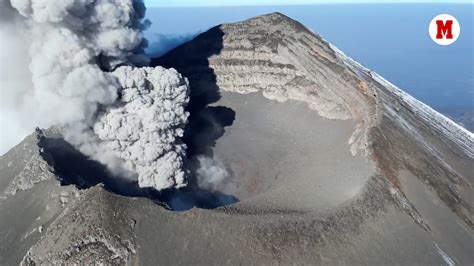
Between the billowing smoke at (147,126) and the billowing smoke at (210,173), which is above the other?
the billowing smoke at (147,126)

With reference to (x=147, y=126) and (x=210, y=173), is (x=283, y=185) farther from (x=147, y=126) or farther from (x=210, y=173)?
(x=147, y=126)

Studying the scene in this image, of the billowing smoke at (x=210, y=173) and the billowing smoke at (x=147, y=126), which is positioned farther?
the billowing smoke at (x=210, y=173)

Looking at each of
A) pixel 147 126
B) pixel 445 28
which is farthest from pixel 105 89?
pixel 445 28

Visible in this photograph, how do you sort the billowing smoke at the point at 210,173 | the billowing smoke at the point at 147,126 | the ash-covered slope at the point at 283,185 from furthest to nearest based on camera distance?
the billowing smoke at the point at 210,173
the billowing smoke at the point at 147,126
the ash-covered slope at the point at 283,185

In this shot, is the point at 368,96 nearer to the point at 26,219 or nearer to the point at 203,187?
the point at 203,187

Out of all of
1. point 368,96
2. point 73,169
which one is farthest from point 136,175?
point 368,96

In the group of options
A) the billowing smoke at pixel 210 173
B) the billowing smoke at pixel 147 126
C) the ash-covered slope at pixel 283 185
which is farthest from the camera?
the billowing smoke at pixel 210 173

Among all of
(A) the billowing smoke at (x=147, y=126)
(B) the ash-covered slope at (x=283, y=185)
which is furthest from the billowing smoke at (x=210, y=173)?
(A) the billowing smoke at (x=147, y=126)

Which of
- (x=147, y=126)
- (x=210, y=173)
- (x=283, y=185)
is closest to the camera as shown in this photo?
(x=283, y=185)

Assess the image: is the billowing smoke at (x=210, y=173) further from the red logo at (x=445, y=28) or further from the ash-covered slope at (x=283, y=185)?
the red logo at (x=445, y=28)
